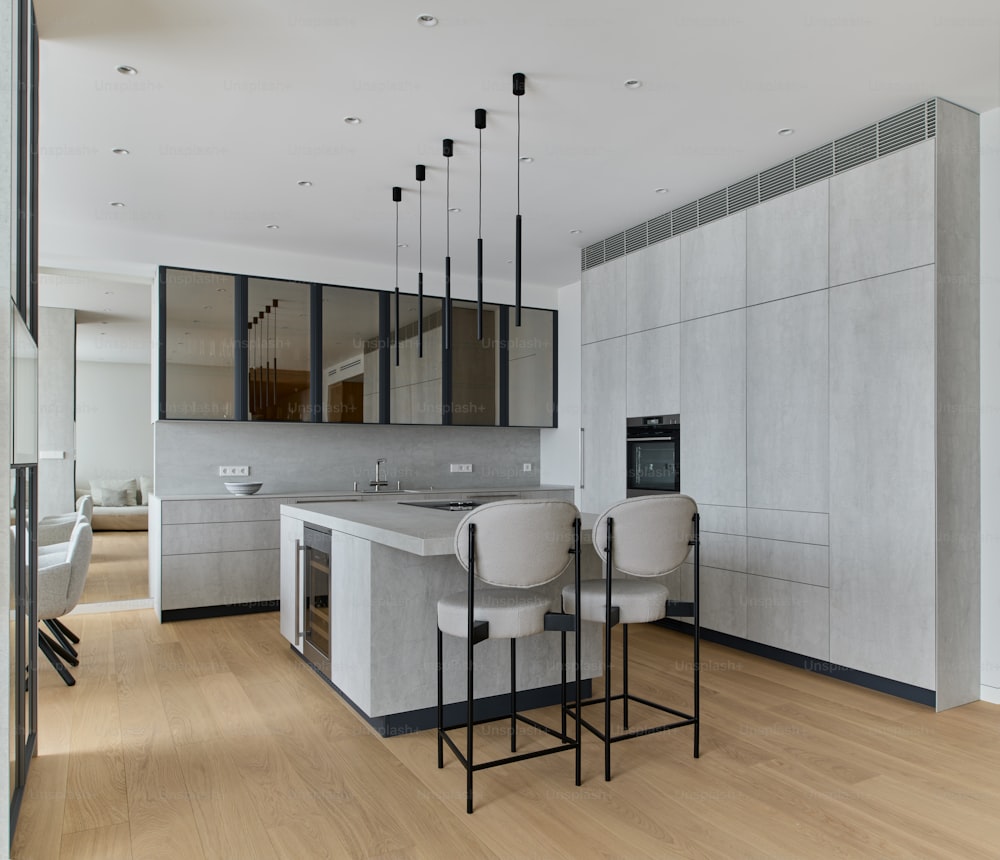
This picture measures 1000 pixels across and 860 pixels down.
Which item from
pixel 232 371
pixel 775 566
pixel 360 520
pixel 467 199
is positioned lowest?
pixel 775 566

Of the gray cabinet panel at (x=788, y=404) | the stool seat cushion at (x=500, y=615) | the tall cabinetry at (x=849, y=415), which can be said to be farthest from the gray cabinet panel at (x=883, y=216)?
the stool seat cushion at (x=500, y=615)

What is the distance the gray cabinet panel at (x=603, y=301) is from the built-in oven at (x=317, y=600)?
2.68 metres

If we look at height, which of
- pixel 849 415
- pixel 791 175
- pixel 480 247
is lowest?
pixel 849 415

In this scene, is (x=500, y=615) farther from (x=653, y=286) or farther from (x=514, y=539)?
(x=653, y=286)

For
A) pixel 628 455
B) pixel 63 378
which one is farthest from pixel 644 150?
pixel 63 378

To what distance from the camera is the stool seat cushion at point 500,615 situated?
8.41 feet

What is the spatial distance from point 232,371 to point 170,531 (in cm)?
123

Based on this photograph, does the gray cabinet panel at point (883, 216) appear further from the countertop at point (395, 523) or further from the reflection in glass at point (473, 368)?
the reflection in glass at point (473, 368)

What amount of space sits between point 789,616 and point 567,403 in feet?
10.6

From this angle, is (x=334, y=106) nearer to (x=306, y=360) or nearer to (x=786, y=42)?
(x=786, y=42)

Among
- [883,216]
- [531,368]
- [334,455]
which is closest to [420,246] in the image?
[531,368]

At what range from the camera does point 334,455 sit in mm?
6285

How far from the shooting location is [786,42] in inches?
116

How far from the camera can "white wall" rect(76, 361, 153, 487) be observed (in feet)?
34.6
